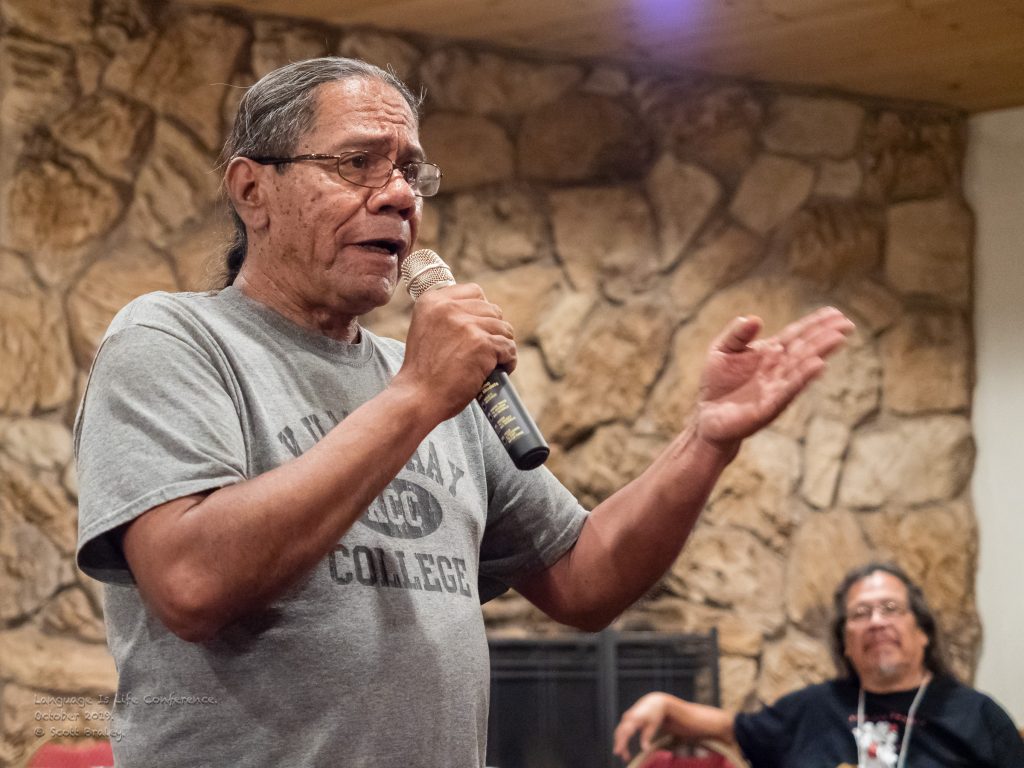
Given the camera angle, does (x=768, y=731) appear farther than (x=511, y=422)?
Yes

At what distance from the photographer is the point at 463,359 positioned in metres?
1.01

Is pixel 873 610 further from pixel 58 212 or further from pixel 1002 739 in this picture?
pixel 58 212

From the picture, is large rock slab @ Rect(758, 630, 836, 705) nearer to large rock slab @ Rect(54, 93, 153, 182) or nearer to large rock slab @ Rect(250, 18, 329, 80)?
large rock slab @ Rect(250, 18, 329, 80)

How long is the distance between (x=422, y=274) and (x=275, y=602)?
0.38m

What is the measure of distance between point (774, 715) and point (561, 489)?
1.85 m

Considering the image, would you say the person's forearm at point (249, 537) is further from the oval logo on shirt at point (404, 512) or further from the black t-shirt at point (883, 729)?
the black t-shirt at point (883, 729)

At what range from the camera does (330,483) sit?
924 millimetres

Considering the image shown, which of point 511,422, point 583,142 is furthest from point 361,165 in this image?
point 583,142

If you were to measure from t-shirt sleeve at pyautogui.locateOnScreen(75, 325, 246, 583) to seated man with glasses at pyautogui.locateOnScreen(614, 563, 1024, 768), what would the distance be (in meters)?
1.90

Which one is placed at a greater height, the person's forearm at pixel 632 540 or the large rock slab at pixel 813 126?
the large rock slab at pixel 813 126

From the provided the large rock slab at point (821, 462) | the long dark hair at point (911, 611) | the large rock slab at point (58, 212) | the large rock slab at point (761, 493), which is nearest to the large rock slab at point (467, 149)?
the large rock slab at point (58, 212)

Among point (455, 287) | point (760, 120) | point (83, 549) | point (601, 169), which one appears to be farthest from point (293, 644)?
point (760, 120)

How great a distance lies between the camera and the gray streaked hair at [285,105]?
1.20 m

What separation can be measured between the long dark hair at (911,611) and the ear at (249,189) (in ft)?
7.13
